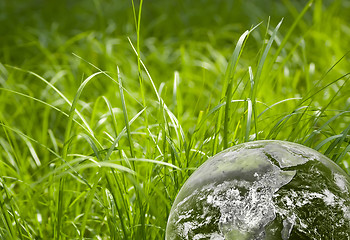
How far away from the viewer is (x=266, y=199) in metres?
1.33

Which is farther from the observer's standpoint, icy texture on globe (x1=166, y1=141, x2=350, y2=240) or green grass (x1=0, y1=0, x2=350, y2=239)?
green grass (x1=0, y1=0, x2=350, y2=239)

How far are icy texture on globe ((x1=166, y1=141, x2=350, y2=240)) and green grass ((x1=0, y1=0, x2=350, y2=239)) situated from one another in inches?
4.6

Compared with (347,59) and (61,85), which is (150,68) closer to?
(61,85)

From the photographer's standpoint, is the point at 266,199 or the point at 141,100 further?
the point at 141,100

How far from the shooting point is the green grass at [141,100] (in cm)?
175

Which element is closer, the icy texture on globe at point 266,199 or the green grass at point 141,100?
the icy texture on globe at point 266,199

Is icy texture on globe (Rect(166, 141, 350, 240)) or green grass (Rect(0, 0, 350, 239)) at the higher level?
icy texture on globe (Rect(166, 141, 350, 240))

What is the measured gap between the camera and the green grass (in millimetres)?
1753

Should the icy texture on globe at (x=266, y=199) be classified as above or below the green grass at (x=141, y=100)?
above

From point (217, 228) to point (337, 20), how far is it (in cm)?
328

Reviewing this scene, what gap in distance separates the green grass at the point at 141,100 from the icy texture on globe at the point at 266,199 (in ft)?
0.39

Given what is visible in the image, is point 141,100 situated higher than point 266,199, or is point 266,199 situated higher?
point 266,199

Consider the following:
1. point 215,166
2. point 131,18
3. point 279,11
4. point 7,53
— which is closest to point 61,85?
point 7,53

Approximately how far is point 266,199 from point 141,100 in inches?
74.5
